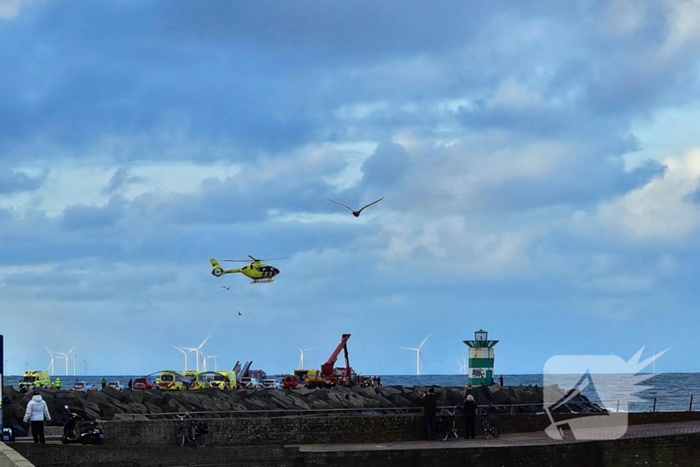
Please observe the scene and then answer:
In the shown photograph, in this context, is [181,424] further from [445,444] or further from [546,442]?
[546,442]

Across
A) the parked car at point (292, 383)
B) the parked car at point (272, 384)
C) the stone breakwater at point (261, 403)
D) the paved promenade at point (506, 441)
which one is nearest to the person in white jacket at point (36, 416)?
the paved promenade at point (506, 441)

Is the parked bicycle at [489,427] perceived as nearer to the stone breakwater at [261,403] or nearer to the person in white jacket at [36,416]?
the stone breakwater at [261,403]

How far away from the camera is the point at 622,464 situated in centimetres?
2652

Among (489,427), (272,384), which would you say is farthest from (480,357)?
(272,384)

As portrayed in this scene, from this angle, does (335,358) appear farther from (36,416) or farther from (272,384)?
(36,416)

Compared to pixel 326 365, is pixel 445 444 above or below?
below

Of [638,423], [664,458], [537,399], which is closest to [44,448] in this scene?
[664,458]

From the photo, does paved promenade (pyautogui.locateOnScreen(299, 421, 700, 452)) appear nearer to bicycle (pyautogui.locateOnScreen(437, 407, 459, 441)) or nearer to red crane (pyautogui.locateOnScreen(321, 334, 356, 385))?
bicycle (pyautogui.locateOnScreen(437, 407, 459, 441))

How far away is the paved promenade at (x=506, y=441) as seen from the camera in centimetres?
2717

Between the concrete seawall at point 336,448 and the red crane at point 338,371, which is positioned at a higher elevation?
the red crane at point 338,371

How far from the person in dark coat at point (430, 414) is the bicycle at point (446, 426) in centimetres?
18

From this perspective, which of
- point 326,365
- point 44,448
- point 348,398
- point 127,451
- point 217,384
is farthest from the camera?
point 326,365

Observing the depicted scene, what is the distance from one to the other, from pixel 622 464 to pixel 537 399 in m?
15.8

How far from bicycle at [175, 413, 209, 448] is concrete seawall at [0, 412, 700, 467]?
0.60ft
